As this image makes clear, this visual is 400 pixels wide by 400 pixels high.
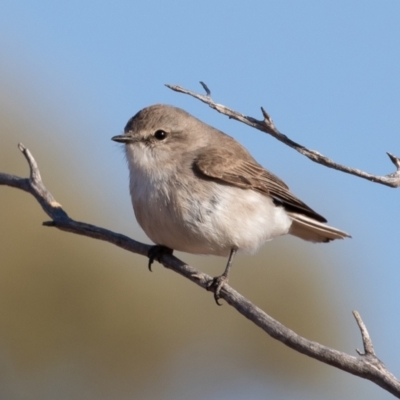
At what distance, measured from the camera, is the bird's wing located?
6.31 m

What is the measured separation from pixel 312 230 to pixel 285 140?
2.38 m

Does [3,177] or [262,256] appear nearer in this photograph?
[3,177]

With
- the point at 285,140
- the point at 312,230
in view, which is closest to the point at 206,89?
the point at 285,140

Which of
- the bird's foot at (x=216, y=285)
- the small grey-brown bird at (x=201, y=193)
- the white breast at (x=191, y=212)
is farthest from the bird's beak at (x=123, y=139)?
the bird's foot at (x=216, y=285)

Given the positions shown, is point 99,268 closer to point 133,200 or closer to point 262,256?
point 262,256

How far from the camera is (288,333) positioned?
4516 millimetres

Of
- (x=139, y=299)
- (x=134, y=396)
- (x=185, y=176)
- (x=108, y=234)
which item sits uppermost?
(x=185, y=176)

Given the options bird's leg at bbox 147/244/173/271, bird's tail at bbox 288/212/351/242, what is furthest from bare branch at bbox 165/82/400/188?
bird's tail at bbox 288/212/351/242

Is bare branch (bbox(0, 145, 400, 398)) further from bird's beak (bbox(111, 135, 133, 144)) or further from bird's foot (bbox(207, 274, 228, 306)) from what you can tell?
bird's beak (bbox(111, 135, 133, 144))

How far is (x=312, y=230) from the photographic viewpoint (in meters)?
7.09

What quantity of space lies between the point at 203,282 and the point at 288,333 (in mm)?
1308

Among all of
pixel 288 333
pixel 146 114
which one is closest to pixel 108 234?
pixel 146 114

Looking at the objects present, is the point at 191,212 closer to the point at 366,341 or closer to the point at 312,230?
the point at 312,230

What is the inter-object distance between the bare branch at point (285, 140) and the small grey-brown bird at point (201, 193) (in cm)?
113
